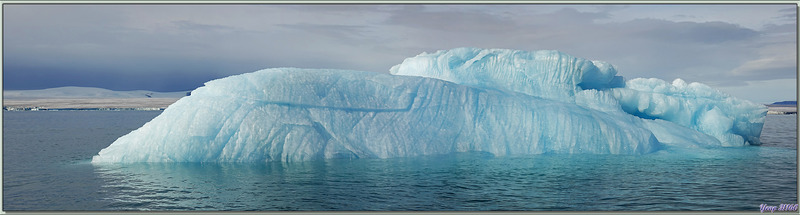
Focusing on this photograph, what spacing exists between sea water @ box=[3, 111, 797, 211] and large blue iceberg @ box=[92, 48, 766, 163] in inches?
46.6

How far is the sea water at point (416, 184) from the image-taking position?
13031 millimetres

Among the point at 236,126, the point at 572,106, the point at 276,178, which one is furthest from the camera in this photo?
the point at 572,106

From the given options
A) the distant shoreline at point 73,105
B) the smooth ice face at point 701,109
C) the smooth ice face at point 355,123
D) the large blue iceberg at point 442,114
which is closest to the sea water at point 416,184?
the smooth ice face at point 355,123

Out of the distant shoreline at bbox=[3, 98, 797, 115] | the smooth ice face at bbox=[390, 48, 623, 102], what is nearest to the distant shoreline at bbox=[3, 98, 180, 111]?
the distant shoreline at bbox=[3, 98, 797, 115]

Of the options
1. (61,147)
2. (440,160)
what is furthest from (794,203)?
(61,147)

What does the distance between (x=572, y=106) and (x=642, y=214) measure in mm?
15719

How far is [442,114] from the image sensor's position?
24453 mm

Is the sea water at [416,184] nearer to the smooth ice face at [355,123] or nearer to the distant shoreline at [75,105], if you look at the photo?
the smooth ice face at [355,123]

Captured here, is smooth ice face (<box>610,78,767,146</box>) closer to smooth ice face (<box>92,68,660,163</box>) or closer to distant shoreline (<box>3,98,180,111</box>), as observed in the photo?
smooth ice face (<box>92,68,660,163</box>)

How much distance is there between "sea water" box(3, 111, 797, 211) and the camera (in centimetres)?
1303

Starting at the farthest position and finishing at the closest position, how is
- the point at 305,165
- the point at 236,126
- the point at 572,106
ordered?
the point at 572,106 < the point at 236,126 < the point at 305,165

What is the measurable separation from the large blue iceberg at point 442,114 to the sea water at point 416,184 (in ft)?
3.88

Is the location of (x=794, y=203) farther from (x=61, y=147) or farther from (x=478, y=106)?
(x=61, y=147)

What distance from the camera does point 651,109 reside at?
104 ft
